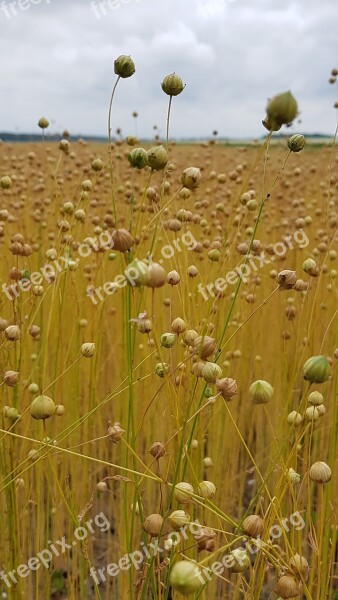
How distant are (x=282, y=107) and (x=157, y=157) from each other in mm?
174

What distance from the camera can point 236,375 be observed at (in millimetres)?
1899

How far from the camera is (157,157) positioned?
707 mm

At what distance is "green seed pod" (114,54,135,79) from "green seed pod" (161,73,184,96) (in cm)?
6

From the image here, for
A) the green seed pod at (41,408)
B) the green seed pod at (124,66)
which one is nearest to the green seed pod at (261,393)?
the green seed pod at (41,408)

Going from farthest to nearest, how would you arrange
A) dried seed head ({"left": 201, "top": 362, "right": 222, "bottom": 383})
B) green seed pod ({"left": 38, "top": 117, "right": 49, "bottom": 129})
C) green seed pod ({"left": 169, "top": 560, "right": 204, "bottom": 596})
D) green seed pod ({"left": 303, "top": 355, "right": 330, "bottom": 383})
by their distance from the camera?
1. green seed pod ({"left": 38, "top": 117, "right": 49, "bottom": 129})
2. dried seed head ({"left": 201, "top": 362, "right": 222, "bottom": 383})
3. green seed pod ({"left": 303, "top": 355, "right": 330, "bottom": 383})
4. green seed pod ({"left": 169, "top": 560, "right": 204, "bottom": 596})

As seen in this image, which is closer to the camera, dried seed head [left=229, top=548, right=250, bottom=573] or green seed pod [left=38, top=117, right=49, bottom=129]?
dried seed head [left=229, top=548, right=250, bottom=573]

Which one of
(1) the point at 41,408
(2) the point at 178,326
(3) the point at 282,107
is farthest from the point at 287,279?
(1) the point at 41,408

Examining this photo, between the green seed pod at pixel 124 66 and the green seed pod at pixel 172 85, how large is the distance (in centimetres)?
6

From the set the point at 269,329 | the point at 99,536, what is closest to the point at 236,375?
the point at 269,329

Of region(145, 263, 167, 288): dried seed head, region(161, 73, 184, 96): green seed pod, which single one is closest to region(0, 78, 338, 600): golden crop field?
region(145, 263, 167, 288): dried seed head

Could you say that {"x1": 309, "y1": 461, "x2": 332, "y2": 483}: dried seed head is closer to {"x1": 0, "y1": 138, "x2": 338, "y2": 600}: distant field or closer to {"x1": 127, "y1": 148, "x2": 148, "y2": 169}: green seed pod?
{"x1": 0, "y1": 138, "x2": 338, "y2": 600}: distant field

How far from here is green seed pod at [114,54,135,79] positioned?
831 millimetres

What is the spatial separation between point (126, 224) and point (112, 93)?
161 cm

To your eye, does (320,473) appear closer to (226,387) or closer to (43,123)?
(226,387)
